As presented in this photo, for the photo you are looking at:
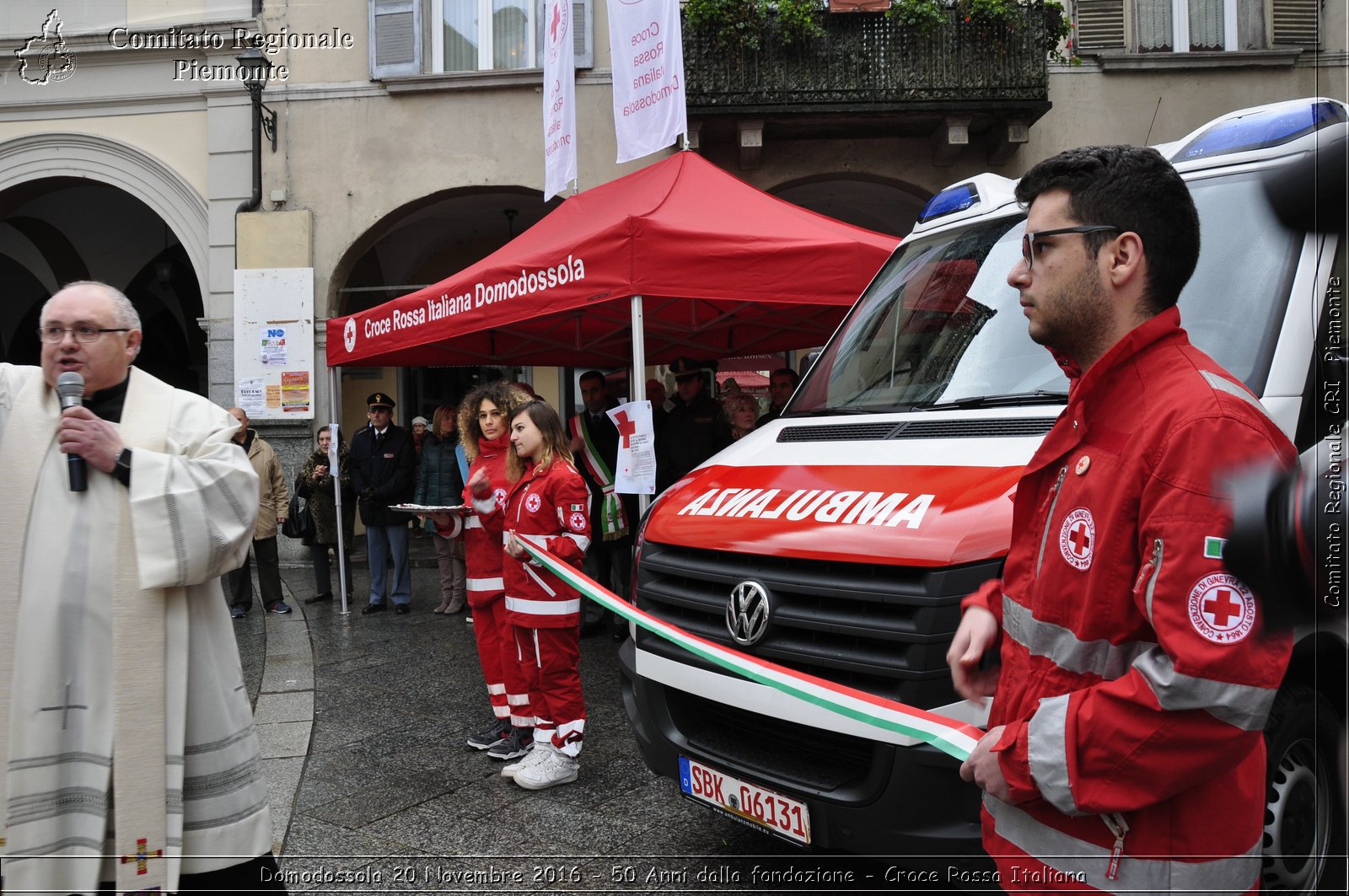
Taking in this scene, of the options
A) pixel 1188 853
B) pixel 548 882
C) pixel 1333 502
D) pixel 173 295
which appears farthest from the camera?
pixel 173 295

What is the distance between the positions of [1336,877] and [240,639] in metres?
7.69

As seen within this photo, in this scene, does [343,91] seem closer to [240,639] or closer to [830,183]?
[830,183]

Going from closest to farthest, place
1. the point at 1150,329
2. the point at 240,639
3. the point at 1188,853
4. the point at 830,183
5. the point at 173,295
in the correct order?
the point at 1188,853, the point at 1150,329, the point at 240,639, the point at 830,183, the point at 173,295

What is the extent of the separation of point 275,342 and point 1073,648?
41.4 ft

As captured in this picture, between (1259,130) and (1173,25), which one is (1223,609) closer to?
(1259,130)

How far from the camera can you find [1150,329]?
1.59m

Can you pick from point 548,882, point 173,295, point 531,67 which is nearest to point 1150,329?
point 548,882

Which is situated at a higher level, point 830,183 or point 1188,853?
point 830,183

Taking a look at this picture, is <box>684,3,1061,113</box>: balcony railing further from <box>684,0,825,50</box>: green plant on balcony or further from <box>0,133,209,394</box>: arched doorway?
<box>0,133,209,394</box>: arched doorway

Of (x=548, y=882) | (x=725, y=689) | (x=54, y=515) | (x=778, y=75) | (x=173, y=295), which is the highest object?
(x=778, y=75)

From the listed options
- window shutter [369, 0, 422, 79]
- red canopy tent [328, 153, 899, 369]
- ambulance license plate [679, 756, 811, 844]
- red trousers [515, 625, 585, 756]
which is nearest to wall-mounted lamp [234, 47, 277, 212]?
window shutter [369, 0, 422, 79]

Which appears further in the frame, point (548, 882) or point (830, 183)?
point (830, 183)

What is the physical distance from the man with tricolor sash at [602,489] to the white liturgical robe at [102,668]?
18.2 ft

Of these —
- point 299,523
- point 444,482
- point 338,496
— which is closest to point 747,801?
point 444,482
